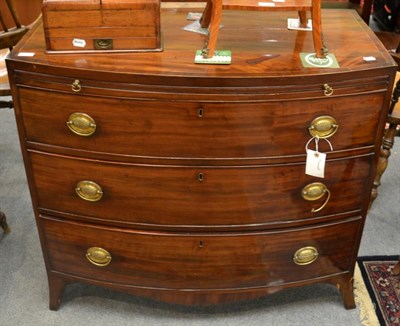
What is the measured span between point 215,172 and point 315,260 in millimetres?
476

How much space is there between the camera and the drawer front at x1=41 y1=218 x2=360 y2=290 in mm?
1518

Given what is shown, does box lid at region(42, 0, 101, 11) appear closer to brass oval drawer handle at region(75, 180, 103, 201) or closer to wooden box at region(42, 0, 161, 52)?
wooden box at region(42, 0, 161, 52)

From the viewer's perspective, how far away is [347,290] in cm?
175

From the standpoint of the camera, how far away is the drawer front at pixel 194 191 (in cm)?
139

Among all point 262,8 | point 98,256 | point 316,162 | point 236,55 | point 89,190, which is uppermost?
point 262,8

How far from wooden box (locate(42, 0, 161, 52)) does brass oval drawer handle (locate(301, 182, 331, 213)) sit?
0.56 metres

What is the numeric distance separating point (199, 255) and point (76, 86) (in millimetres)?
602

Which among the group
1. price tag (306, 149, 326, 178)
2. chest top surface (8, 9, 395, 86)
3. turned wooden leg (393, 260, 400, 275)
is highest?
chest top surface (8, 9, 395, 86)

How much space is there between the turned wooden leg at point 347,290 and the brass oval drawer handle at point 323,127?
1.93ft

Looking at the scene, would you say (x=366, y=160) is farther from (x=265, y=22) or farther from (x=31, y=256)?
(x=31, y=256)

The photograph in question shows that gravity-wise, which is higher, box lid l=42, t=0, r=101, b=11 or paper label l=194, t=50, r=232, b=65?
box lid l=42, t=0, r=101, b=11

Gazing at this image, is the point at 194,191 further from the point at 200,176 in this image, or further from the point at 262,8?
the point at 262,8

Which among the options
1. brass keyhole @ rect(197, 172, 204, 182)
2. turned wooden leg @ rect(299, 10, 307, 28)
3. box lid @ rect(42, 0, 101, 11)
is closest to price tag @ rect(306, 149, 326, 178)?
brass keyhole @ rect(197, 172, 204, 182)

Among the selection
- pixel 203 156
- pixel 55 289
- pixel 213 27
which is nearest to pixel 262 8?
pixel 213 27
